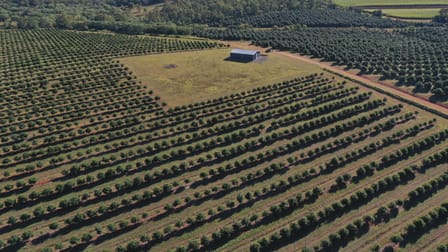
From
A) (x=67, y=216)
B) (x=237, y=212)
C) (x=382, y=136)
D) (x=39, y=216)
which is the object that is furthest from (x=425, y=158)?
(x=39, y=216)

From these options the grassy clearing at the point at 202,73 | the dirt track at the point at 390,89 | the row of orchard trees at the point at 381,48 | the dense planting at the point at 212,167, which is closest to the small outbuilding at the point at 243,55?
the grassy clearing at the point at 202,73

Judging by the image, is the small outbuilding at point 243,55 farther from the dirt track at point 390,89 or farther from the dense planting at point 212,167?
the dense planting at point 212,167

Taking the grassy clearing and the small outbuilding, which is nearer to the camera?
the grassy clearing

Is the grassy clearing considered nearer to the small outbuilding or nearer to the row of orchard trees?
the small outbuilding

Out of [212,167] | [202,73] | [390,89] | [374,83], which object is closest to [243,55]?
[202,73]

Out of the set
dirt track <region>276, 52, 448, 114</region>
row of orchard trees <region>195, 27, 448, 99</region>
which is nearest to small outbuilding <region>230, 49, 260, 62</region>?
dirt track <region>276, 52, 448, 114</region>

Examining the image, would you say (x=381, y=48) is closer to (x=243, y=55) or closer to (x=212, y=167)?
(x=243, y=55)

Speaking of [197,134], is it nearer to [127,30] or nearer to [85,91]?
[85,91]

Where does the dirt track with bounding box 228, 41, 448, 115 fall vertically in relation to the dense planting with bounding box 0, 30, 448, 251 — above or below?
above
